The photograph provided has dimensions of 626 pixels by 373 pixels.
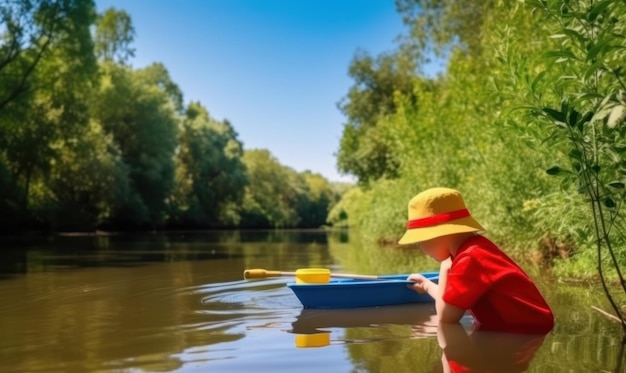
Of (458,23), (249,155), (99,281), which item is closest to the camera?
(99,281)

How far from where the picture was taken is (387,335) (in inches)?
205

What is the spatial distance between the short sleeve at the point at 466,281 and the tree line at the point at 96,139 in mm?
26714

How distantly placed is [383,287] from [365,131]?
3062 cm

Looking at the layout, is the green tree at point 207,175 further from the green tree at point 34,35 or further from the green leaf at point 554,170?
the green leaf at point 554,170

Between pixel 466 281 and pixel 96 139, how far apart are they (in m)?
36.4

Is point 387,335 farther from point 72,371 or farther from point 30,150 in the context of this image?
point 30,150

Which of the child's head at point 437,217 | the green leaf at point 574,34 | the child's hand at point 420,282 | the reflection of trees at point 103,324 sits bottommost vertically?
the reflection of trees at point 103,324

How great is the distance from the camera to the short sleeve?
14.0ft

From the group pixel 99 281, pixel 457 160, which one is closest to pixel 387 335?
pixel 99 281

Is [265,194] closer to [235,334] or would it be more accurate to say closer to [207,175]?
[207,175]

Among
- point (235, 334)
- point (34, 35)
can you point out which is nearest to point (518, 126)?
point (235, 334)

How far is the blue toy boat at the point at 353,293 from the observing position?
6559mm

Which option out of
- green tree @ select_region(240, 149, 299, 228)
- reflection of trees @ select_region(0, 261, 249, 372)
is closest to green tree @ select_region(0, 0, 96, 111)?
reflection of trees @ select_region(0, 261, 249, 372)

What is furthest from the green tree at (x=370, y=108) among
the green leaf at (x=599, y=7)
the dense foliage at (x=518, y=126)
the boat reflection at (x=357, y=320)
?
the green leaf at (x=599, y=7)
